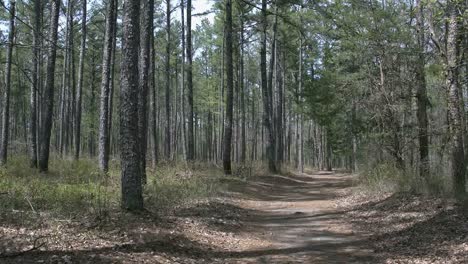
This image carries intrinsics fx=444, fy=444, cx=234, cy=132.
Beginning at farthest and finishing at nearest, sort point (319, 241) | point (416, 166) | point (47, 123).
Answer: point (47, 123) → point (416, 166) → point (319, 241)

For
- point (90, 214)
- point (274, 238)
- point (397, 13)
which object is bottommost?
point (274, 238)

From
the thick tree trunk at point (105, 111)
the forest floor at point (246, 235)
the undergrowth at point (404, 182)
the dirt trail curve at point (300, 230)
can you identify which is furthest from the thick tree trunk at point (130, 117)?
the thick tree trunk at point (105, 111)

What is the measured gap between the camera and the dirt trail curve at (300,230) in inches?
311

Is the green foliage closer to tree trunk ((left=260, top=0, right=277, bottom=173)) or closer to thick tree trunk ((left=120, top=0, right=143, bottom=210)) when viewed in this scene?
thick tree trunk ((left=120, top=0, right=143, bottom=210))

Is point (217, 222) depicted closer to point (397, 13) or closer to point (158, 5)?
point (397, 13)

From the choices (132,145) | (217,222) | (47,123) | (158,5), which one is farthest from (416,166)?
(158,5)

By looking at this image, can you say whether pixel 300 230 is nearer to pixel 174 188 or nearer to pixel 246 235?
pixel 246 235

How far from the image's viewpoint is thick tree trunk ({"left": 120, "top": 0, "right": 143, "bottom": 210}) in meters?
→ 8.83

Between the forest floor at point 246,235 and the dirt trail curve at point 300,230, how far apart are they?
0.02m

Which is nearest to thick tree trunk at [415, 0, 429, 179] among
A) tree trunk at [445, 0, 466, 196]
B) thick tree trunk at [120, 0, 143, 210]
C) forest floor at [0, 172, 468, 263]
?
tree trunk at [445, 0, 466, 196]

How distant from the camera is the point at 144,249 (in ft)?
23.4

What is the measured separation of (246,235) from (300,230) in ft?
4.60

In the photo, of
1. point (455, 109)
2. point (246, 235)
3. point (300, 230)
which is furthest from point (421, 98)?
point (246, 235)

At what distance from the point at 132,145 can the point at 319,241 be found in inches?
169
